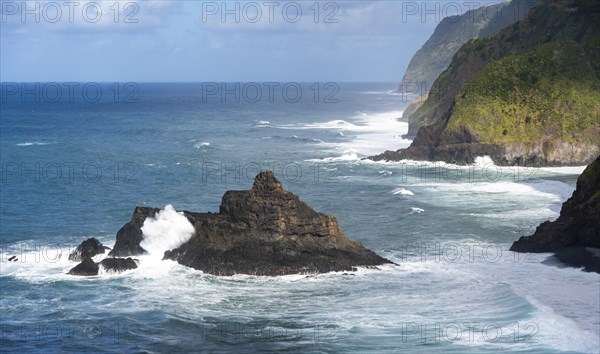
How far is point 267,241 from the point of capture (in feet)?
176

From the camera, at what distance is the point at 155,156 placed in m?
125

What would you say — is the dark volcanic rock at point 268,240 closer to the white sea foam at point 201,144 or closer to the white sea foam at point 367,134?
the white sea foam at point 367,134

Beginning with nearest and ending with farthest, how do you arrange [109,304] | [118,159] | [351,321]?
1. [351,321]
2. [109,304]
3. [118,159]

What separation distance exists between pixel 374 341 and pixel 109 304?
620 inches

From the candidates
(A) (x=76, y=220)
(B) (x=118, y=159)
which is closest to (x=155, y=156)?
(B) (x=118, y=159)

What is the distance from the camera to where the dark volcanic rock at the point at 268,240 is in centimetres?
5303

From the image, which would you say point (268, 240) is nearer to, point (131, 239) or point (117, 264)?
point (117, 264)

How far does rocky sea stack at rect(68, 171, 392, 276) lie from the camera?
174 feet

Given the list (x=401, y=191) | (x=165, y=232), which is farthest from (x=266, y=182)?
(x=401, y=191)

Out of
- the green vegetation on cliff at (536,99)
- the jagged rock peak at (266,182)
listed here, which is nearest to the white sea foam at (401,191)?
the green vegetation on cliff at (536,99)

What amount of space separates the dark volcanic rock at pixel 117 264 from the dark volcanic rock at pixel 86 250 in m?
3.31

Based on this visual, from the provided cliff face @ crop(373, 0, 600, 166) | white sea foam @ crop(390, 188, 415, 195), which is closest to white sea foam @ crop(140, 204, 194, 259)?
white sea foam @ crop(390, 188, 415, 195)

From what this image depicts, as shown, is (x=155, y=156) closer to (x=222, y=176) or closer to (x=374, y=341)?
(x=222, y=176)

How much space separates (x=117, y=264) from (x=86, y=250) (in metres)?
4.25
